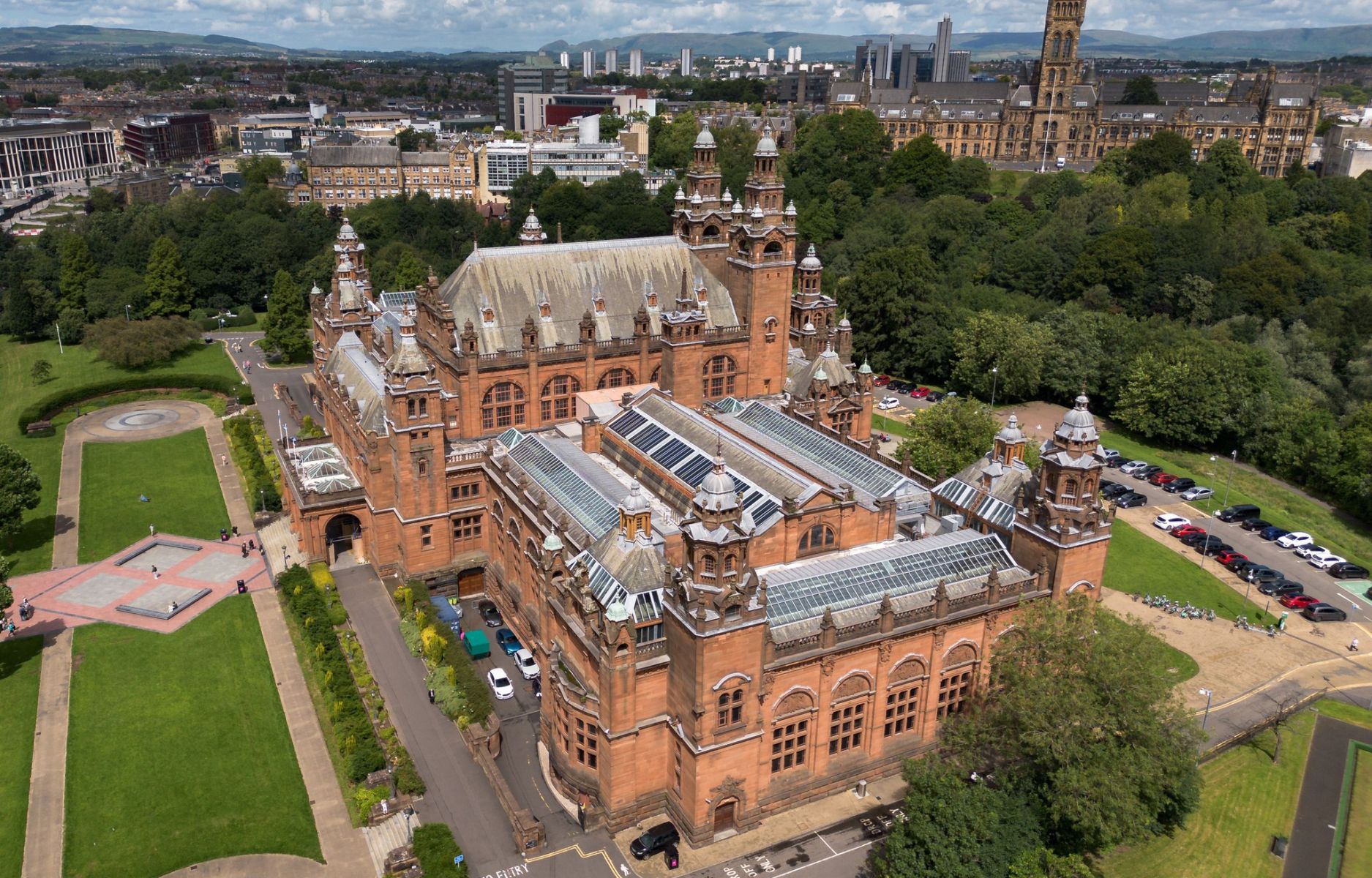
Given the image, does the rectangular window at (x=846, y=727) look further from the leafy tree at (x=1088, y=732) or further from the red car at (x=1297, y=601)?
the red car at (x=1297, y=601)

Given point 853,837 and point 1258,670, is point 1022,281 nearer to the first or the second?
point 1258,670

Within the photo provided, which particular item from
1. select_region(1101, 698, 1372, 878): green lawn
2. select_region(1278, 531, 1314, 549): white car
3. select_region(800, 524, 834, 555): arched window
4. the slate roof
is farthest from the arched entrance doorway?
select_region(1278, 531, 1314, 549): white car

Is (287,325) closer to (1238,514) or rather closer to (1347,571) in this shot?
(1238,514)

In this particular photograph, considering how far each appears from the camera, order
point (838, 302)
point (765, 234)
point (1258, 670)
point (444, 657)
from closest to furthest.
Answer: point (444, 657), point (1258, 670), point (765, 234), point (838, 302)

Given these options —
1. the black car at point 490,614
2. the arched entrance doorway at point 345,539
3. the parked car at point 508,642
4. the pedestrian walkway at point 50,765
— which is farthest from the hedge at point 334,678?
the pedestrian walkway at point 50,765

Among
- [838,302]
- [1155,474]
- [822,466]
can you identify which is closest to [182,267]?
[838,302]

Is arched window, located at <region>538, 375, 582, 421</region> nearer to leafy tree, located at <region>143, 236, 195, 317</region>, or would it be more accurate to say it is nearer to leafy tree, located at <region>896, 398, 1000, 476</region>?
leafy tree, located at <region>896, 398, 1000, 476</region>
